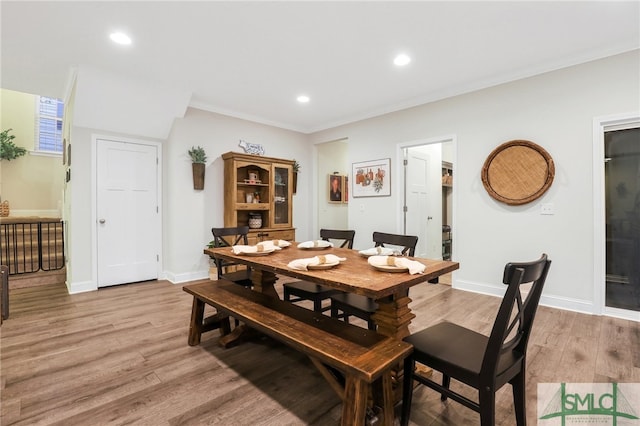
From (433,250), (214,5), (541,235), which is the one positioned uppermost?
(214,5)

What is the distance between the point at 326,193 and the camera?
6.17 metres

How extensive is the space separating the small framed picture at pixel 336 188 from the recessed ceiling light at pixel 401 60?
321cm

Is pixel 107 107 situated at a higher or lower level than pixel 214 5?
lower

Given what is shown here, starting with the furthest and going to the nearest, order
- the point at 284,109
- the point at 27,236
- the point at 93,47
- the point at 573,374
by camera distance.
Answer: the point at 27,236 < the point at 284,109 < the point at 93,47 < the point at 573,374

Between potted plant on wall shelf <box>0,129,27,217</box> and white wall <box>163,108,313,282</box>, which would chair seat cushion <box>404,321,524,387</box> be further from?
potted plant on wall shelf <box>0,129,27,217</box>

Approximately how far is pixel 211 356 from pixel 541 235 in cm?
353

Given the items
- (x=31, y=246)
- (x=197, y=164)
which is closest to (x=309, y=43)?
(x=197, y=164)

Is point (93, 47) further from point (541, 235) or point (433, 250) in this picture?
point (433, 250)

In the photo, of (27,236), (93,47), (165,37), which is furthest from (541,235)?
(27,236)

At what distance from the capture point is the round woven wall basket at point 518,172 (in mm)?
3291

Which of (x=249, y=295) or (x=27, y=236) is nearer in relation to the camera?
(x=249, y=295)

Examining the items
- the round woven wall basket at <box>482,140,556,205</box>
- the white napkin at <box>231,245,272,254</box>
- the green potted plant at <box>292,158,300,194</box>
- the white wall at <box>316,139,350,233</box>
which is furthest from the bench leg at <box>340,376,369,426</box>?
the white wall at <box>316,139,350,233</box>

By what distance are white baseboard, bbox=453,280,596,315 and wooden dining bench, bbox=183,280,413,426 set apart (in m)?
2.73

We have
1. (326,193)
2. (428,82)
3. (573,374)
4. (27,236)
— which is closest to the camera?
(573,374)
